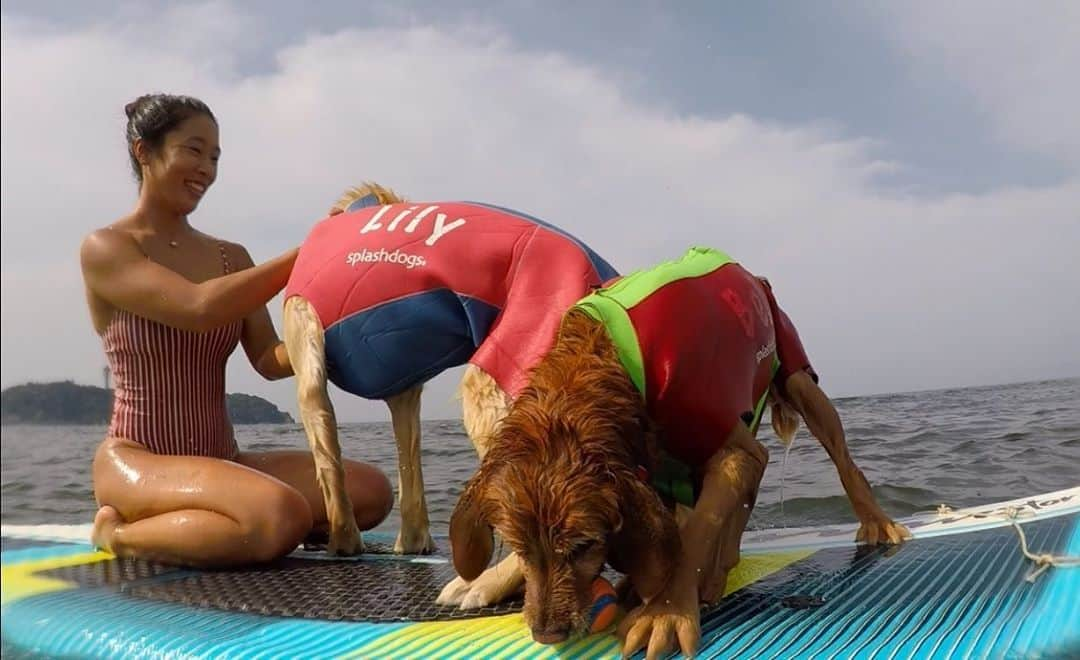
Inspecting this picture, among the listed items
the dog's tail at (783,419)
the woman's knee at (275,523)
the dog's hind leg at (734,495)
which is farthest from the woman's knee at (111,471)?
the dog's tail at (783,419)

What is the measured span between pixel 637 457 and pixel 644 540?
294 millimetres

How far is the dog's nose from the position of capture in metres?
2.56

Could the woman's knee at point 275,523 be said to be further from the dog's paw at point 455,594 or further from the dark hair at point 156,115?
the dark hair at point 156,115

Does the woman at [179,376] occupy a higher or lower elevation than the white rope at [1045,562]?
higher

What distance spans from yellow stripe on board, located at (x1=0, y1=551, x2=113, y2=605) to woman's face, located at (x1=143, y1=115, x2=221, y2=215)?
2.05m

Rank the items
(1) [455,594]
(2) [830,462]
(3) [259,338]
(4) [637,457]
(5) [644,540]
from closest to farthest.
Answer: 1. (5) [644,540]
2. (4) [637,457]
3. (1) [455,594]
4. (3) [259,338]
5. (2) [830,462]

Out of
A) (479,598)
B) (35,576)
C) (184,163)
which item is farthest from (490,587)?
(184,163)

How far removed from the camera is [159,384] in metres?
5.02

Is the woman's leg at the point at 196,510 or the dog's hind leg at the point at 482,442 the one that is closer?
the dog's hind leg at the point at 482,442

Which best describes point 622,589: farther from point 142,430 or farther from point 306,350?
point 142,430

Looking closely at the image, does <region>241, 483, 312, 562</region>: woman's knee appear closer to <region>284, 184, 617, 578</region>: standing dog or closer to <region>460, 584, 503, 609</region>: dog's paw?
<region>284, 184, 617, 578</region>: standing dog

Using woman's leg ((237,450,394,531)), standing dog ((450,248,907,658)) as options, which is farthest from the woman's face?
standing dog ((450,248,907,658))

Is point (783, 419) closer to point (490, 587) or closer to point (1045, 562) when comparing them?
point (1045, 562)

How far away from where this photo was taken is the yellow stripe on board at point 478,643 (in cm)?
273
